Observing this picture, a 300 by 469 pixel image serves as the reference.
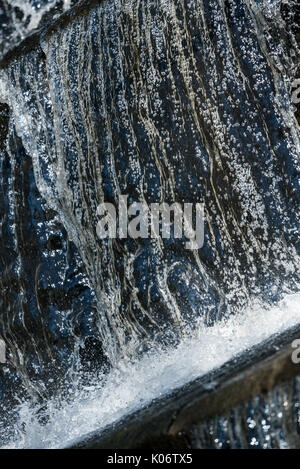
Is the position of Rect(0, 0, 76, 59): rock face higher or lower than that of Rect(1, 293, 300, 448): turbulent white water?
higher

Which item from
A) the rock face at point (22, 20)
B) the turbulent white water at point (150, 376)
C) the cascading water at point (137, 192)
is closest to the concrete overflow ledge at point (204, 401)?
the turbulent white water at point (150, 376)

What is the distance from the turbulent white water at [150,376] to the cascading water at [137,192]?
11 mm

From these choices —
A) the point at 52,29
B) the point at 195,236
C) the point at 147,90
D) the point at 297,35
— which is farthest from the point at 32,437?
the point at 297,35

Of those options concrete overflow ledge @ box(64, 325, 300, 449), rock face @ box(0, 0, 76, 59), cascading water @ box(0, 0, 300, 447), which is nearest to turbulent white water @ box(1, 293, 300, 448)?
cascading water @ box(0, 0, 300, 447)

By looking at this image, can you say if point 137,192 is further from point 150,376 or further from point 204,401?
point 204,401

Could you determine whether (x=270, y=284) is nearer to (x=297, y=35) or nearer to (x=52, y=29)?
(x=297, y=35)

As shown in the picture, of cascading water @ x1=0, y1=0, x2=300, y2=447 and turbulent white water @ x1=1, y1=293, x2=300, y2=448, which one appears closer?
turbulent white water @ x1=1, y1=293, x2=300, y2=448

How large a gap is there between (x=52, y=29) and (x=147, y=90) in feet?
2.06

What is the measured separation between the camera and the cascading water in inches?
124

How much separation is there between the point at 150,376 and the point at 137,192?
0.90 meters

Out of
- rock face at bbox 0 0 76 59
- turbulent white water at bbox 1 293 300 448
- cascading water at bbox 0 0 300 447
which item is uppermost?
rock face at bbox 0 0 76 59

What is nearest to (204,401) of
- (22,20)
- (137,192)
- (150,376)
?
(150,376)

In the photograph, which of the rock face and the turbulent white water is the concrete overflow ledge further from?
the rock face

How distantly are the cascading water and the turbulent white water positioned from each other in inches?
0.4
